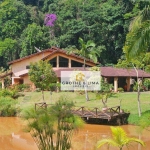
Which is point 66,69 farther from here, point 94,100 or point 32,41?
point 32,41

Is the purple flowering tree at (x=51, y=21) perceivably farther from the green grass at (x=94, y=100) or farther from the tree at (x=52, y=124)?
the tree at (x=52, y=124)

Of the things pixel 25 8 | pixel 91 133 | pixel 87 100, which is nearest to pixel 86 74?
pixel 87 100

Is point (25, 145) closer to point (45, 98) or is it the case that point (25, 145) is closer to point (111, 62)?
point (45, 98)

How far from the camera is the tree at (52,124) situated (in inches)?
407

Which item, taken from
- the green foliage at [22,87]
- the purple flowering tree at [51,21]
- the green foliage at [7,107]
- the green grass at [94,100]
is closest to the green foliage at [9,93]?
the green grass at [94,100]

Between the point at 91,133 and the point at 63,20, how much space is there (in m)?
32.3

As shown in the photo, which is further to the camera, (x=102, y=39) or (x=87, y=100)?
(x=102, y=39)

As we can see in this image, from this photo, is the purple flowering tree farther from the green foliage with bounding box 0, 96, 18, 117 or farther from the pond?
the pond

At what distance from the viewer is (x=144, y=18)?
45.6 ft

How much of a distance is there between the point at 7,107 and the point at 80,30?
78.0 feet

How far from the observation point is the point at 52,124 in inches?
407

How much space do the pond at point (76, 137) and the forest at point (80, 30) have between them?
79.2 feet

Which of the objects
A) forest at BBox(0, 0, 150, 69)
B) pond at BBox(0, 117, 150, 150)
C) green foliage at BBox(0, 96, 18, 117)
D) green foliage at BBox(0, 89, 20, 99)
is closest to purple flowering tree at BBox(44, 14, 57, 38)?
forest at BBox(0, 0, 150, 69)

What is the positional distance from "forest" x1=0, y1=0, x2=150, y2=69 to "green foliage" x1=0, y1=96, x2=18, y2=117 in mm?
20516
